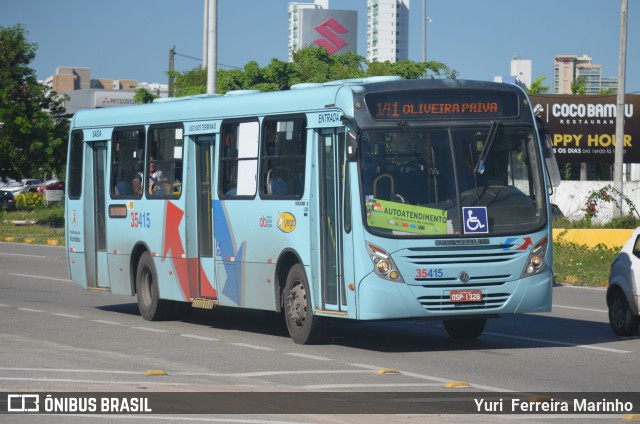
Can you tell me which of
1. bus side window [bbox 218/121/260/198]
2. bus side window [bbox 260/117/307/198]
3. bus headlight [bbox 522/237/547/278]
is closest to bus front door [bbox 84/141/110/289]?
bus side window [bbox 218/121/260/198]

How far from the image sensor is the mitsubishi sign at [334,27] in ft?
558

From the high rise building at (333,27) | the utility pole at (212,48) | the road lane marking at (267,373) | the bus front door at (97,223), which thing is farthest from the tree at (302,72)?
the high rise building at (333,27)

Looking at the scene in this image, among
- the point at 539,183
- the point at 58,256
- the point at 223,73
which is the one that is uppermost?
the point at 223,73

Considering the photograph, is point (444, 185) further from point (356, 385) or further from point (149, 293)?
point (149, 293)

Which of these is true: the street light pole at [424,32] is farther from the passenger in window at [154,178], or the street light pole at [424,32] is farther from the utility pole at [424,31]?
the passenger in window at [154,178]

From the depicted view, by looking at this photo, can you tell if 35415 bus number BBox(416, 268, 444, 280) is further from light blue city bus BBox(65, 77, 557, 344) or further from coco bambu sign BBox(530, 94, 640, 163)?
coco bambu sign BBox(530, 94, 640, 163)

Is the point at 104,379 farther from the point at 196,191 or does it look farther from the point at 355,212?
the point at 196,191

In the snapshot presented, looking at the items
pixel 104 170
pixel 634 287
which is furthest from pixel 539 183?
pixel 104 170

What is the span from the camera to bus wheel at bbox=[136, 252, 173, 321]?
19.3m

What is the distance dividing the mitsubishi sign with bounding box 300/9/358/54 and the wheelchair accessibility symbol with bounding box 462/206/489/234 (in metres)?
155

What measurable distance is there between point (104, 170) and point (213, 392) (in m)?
10.4

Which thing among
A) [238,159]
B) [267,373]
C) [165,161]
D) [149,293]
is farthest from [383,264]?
[149,293]

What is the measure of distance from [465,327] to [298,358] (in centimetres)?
303

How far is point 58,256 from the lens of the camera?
36.4 metres
